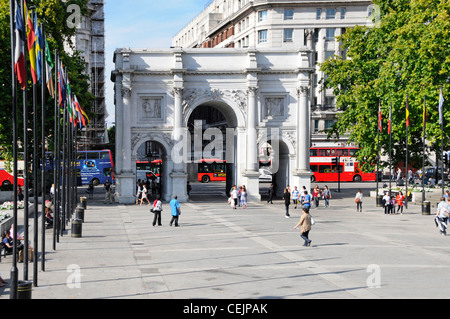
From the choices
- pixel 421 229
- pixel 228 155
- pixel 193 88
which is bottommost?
pixel 421 229

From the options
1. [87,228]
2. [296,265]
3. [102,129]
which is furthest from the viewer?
[102,129]

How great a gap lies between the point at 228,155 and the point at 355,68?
43.5 ft

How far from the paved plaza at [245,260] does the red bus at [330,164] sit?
4041 centimetres

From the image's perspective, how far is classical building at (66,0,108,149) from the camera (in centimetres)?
10225

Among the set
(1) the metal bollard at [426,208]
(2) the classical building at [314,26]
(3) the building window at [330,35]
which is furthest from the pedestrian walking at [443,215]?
(3) the building window at [330,35]

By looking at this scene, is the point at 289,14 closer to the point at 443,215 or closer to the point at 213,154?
the point at 213,154

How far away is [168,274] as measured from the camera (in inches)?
805

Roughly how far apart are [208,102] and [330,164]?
30077 millimetres

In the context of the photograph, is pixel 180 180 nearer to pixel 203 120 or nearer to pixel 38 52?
pixel 38 52

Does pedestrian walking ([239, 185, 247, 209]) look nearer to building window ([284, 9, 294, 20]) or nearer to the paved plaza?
the paved plaza

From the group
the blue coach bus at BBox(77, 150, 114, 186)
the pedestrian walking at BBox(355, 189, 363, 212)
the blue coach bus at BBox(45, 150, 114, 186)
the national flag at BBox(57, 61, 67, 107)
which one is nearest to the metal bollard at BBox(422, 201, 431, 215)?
the pedestrian walking at BBox(355, 189, 363, 212)

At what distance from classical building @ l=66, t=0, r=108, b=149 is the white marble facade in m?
48.9

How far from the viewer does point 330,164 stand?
3236 inches

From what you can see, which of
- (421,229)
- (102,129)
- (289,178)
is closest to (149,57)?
(289,178)
